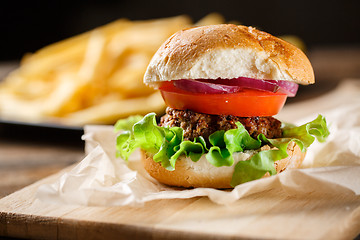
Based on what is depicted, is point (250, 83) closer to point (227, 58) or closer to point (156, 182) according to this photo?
point (227, 58)

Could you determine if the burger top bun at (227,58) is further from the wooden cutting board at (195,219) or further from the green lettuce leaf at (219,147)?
the wooden cutting board at (195,219)

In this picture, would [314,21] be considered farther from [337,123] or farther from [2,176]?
[2,176]

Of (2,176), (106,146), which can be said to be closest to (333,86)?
(106,146)

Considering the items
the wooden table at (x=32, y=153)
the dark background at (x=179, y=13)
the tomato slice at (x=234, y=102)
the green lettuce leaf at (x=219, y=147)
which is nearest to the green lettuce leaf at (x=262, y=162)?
the green lettuce leaf at (x=219, y=147)

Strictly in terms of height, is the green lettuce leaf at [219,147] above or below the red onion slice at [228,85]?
below

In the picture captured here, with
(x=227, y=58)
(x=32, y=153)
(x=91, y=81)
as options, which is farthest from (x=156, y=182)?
(x=91, y=81)

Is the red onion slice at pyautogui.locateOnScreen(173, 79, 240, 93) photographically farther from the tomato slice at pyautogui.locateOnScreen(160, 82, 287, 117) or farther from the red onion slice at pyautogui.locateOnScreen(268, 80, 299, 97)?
the red onion slice at pyautogui.locateOnScreen(268, 80, 299, 97)
